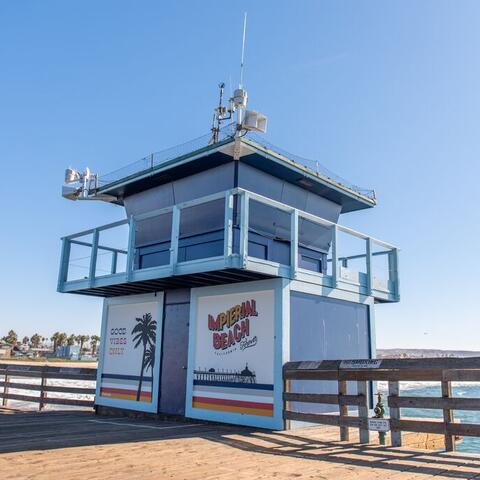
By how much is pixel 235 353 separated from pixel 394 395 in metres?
3.64

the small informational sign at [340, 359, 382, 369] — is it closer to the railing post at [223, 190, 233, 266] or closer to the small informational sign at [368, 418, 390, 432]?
the small informational sign at [368, 418, 390, 432]

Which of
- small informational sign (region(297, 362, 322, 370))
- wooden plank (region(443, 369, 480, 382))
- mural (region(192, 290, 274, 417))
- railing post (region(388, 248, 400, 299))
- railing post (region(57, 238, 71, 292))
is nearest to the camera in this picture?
Answer: wooden plank (region(443, 369, 480, 382))

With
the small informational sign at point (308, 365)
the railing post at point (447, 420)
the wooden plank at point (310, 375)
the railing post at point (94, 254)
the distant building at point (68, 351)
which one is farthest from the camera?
the distant building at point (68, 351)

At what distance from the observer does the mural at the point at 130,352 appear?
39.7ft

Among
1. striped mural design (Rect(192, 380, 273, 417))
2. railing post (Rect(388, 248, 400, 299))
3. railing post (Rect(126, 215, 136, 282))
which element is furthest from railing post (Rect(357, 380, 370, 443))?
railing post (Rect(126, 215, 136, 282))

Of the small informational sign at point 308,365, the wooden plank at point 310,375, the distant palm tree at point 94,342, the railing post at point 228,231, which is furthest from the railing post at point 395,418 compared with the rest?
the distant palm tree at point 94,342

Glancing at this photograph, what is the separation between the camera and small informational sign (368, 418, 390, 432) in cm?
765

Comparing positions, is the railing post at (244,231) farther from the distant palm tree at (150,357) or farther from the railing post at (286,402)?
the distant palm tree at (150,357)

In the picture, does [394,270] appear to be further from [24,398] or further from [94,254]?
Result: [24,398]

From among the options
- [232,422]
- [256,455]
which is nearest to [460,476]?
[256,455]

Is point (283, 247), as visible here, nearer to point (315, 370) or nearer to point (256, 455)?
point (315, 370)

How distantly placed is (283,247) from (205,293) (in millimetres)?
2386

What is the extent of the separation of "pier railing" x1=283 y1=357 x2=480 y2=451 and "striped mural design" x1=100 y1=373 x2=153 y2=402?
4.08 m

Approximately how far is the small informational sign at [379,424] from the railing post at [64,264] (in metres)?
8.36
